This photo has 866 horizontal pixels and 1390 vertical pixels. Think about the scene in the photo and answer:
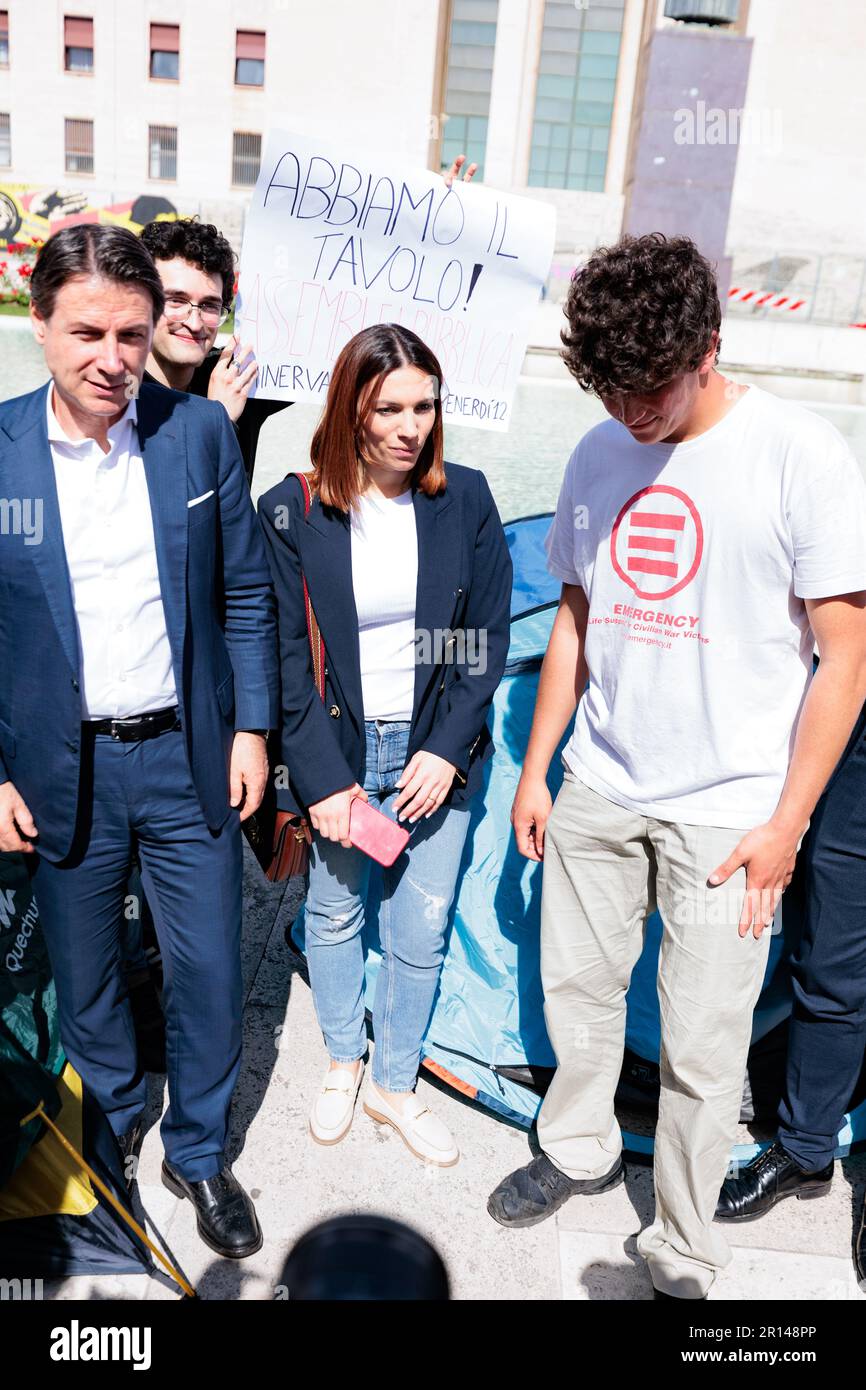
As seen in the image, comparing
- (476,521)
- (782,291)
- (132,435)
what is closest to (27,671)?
(132,435)

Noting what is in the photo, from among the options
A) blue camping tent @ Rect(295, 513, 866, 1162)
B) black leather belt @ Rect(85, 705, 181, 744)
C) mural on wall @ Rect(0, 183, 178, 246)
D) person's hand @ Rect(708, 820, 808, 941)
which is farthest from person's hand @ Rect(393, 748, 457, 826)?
mural on wall @ Rect(0, 183, 178, 246)

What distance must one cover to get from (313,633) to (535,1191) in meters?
1.32

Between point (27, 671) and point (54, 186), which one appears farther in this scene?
point (54, 186)

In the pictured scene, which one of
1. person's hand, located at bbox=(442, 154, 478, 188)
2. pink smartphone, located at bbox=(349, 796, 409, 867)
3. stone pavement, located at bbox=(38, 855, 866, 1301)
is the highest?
person's hand, located at bbox=(442, 154, 478, 188)

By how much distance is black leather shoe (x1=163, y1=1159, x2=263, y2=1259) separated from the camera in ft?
6.96

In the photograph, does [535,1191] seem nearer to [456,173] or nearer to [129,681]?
[129,681]

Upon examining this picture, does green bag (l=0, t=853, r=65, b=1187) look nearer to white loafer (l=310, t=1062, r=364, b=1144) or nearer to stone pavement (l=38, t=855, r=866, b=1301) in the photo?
stone pavement (l=38, t=855, r=866, b=1301)

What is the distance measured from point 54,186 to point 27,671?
36352 millimetres

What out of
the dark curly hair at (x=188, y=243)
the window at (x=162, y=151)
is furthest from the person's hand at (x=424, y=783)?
the window at (x=162, y=151)

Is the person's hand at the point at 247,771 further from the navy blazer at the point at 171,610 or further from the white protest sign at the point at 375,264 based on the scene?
the white protest sign at the point at 375,264

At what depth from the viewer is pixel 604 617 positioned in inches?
76.7

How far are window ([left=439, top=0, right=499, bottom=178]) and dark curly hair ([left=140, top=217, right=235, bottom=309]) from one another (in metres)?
36.9

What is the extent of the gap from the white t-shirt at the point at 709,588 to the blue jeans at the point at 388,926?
0.45 m
